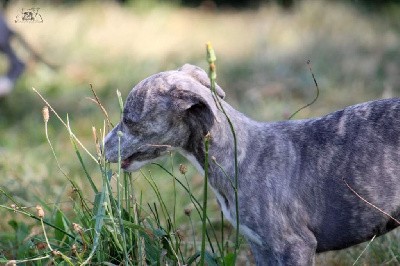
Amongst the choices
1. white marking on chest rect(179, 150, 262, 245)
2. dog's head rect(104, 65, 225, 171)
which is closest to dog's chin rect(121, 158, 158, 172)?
dog's head rect(104, 65, 225, 171)

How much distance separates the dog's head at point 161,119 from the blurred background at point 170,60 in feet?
5.32

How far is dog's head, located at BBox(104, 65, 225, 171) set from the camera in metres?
2.76

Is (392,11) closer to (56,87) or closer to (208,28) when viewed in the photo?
(208,28)

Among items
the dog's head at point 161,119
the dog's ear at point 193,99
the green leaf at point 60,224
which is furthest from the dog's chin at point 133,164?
the green leaf at point 60,224

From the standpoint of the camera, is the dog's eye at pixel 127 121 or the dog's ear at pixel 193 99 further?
the dog's eye at pixel 127 121

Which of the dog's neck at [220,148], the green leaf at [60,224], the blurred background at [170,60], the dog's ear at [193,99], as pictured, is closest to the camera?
the dog's ear at [193,99]

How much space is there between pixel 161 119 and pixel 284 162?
49 cm

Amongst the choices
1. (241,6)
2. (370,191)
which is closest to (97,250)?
(370,191)

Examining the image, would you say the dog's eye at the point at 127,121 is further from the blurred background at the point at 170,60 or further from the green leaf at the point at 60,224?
the blurred background at the point at 170,60

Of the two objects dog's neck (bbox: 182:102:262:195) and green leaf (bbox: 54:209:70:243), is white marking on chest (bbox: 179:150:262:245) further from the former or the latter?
green leaf (bbox: 54:209:70:243)

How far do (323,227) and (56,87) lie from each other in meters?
4.87

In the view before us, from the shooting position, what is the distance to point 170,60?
7.66 meters

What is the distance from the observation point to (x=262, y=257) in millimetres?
2914

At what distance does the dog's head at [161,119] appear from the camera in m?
2.76
